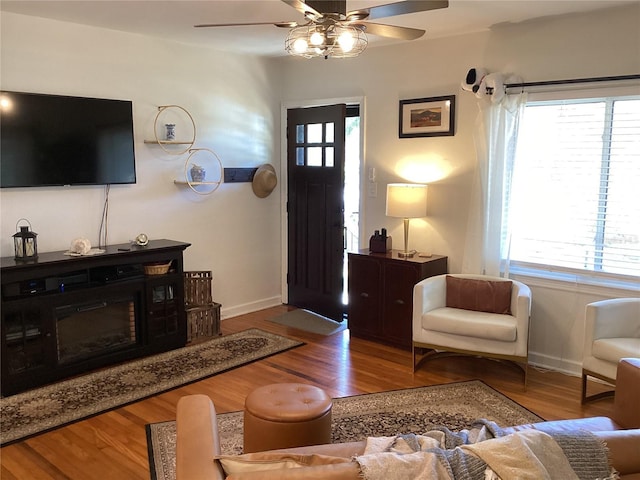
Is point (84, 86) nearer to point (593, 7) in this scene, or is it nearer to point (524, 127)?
point (524, 127)

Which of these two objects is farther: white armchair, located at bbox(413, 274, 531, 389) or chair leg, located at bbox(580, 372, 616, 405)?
white armchair, located at bbox(413, 274, 531, 389)

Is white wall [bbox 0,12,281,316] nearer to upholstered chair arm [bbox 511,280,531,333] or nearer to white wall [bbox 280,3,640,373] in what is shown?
white wall [bbox 280,3,640,373]

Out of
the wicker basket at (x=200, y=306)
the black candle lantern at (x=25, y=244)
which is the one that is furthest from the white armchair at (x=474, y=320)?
the black candle lantern at (x=25, y=244)

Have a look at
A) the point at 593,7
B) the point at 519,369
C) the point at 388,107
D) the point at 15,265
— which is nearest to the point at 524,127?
the point at 593,7

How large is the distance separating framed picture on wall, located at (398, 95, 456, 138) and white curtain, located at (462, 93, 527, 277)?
29cm

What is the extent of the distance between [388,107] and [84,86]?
2.55m

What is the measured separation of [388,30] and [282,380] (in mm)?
→ 2449

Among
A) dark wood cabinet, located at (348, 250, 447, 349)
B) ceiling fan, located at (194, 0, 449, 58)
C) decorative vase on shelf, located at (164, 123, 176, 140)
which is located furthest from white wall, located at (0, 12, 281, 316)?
ceiling fan, located at (194, 0, 449, 58)

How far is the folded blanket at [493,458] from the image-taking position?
1.34 metres

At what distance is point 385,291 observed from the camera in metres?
4.66

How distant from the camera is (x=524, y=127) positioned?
13.8 feet

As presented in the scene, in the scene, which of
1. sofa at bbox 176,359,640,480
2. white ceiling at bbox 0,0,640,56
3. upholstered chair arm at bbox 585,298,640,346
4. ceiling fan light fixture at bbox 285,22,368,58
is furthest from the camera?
white ceiling at bbox 0,0,640,56

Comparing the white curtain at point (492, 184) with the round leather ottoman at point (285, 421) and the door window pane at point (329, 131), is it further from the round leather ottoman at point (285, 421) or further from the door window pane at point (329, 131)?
the round leather ottoman at point (285, 421)

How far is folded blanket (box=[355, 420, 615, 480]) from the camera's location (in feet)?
4.39
